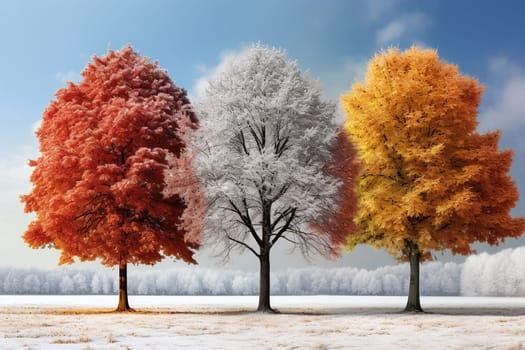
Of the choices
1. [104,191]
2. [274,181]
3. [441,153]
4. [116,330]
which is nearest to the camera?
[116,330]

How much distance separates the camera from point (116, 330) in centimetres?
2095

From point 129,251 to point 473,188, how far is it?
63.0 ft

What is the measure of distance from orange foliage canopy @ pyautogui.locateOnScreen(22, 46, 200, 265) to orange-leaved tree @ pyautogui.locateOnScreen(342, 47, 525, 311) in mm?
10035

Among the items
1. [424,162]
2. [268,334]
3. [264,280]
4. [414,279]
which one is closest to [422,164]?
[424,162]

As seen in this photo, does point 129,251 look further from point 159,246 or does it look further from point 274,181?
point 274,181

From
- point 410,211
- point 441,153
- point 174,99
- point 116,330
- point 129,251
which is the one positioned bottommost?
point 116,330

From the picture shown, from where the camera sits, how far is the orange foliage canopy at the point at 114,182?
31.4m

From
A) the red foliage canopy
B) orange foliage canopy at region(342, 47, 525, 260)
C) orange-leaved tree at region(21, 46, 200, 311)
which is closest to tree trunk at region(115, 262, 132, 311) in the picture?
orange-leaved tree at region(21, 46, 200, 311)

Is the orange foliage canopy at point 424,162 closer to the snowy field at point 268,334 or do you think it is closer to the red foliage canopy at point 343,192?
the red foliage canopy at point 343,192

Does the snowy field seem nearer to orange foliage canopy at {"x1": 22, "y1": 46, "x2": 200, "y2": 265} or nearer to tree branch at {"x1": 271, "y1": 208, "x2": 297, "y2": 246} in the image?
tree branch at {"x1": 271, "y1": 208, "x2": 297, "y2": 246}

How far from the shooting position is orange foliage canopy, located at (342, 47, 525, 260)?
32875 mm

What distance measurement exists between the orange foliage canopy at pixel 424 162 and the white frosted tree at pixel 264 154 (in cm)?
344

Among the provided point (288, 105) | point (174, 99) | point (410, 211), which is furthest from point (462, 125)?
point (174, 99)

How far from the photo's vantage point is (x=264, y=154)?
97.0 ft
